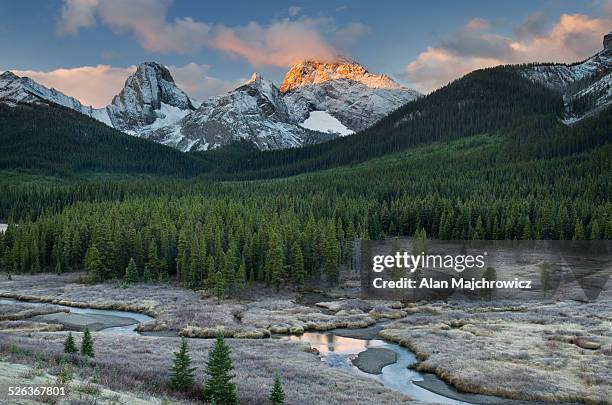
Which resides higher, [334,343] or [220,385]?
[220,385]

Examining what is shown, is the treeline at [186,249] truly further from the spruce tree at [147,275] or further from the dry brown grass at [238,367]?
the dry brown grass at [238,367]

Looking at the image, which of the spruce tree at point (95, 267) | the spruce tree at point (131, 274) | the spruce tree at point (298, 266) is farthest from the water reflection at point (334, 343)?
the spruce tree at point (95, 267)

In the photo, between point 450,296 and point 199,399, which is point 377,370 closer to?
point 199,399

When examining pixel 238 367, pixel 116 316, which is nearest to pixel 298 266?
pixel 116 316

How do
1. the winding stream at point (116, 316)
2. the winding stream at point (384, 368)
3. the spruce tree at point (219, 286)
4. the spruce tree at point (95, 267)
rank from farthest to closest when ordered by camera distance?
the spruce tree at point (95, 267) → the spruce tree at point (219, 286) → the winding stream at point (116, 316) → the winding stream at point (384, 368)

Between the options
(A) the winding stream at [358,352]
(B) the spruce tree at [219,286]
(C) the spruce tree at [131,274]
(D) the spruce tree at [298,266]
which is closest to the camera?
(A) the winding stream at [358,352]

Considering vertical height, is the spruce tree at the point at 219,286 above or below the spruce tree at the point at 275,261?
below

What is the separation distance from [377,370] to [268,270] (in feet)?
182

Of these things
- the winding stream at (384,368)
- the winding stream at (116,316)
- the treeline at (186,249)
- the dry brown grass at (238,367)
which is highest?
the treeline at (186,249)

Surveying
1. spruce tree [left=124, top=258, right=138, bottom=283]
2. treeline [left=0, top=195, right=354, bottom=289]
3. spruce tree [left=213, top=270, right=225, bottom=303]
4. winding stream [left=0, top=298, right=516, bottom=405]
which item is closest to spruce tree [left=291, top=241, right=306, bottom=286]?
treeline [left=0, top=195, right=354, bottom=289]

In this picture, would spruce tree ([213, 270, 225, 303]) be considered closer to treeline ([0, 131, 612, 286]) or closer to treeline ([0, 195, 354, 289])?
treeline ([0, 131, 612, 286])

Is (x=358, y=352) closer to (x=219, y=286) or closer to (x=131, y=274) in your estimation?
(x=219, y=286)

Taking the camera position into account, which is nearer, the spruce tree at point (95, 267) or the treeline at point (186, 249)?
the treeline at point (186, 249)

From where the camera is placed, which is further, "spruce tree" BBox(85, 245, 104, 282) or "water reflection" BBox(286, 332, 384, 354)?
"spruce tree" BBox(85, 245, 104, 282)
